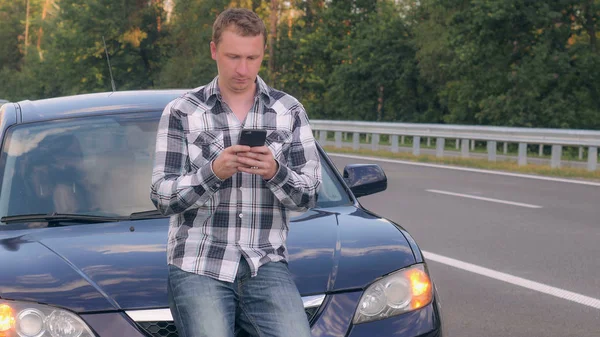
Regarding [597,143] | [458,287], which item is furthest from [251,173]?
[597,143]

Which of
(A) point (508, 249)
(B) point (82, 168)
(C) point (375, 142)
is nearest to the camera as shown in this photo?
(B) point (82, 168)

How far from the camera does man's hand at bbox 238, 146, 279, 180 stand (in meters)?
2.91

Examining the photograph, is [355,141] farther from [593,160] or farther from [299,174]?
[299,174]

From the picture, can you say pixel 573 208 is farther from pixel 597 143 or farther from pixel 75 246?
pixel 75 246

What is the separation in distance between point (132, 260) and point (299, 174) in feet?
2.64

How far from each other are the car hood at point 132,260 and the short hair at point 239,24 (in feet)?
2.86

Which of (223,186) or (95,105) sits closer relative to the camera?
(223,186)

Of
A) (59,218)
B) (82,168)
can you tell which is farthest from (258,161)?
(82,168)

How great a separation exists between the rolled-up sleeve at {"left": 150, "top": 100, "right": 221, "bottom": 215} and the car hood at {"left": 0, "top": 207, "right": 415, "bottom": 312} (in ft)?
1.44

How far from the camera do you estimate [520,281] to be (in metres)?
7.86

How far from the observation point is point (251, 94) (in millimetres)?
3223

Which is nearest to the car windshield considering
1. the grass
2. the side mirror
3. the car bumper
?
the side mirror

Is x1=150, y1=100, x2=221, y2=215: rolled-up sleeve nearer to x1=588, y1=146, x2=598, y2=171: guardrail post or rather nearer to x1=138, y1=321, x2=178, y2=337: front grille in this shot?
x1=138, y1=321, x2=178, y2=337: front grille

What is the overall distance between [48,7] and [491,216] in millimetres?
98812
